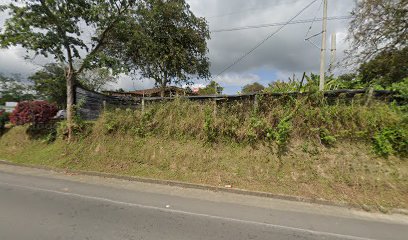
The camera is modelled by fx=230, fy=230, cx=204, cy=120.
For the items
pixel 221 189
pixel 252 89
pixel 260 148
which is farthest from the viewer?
pixel 252 89

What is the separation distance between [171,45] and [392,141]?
12.2 metres

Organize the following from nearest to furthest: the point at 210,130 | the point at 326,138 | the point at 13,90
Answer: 1. the point at 326,138
2. the point at 210,130
3. the point at 13,90

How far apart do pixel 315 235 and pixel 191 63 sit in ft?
44.6

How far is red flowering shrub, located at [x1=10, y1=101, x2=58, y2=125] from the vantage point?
35.6ft

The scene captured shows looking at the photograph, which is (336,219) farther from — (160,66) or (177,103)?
(160,66)

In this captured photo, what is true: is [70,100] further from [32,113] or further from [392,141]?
[392,141]

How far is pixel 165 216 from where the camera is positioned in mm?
4637

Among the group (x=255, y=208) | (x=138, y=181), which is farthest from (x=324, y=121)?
(x=138, y=181)

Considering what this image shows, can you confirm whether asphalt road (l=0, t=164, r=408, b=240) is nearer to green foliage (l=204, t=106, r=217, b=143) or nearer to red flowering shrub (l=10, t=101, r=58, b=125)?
green foliage (l=204, t=106, r=217, b=143)

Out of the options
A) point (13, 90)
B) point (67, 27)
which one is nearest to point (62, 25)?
point (67, 27)

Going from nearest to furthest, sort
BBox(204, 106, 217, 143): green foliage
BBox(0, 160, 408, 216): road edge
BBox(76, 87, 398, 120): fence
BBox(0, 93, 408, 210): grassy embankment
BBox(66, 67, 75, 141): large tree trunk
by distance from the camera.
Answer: BBox(0, 160, 408, 216): road edge
BBox(0, 93, 408, 210): grassy embankment
BBox(204, 106, 217, 143): green foliage
BBox(76, 87, 398, 120): fence
BBox(66, 67, 75, 141): large tree trunk

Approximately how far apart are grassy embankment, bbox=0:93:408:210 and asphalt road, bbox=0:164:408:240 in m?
1.00

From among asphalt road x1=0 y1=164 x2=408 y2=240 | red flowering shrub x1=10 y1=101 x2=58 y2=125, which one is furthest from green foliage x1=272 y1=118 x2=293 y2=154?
red flowering shrub x1=10 y1=101 x2=58 y2=125

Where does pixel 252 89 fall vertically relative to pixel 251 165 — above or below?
above
